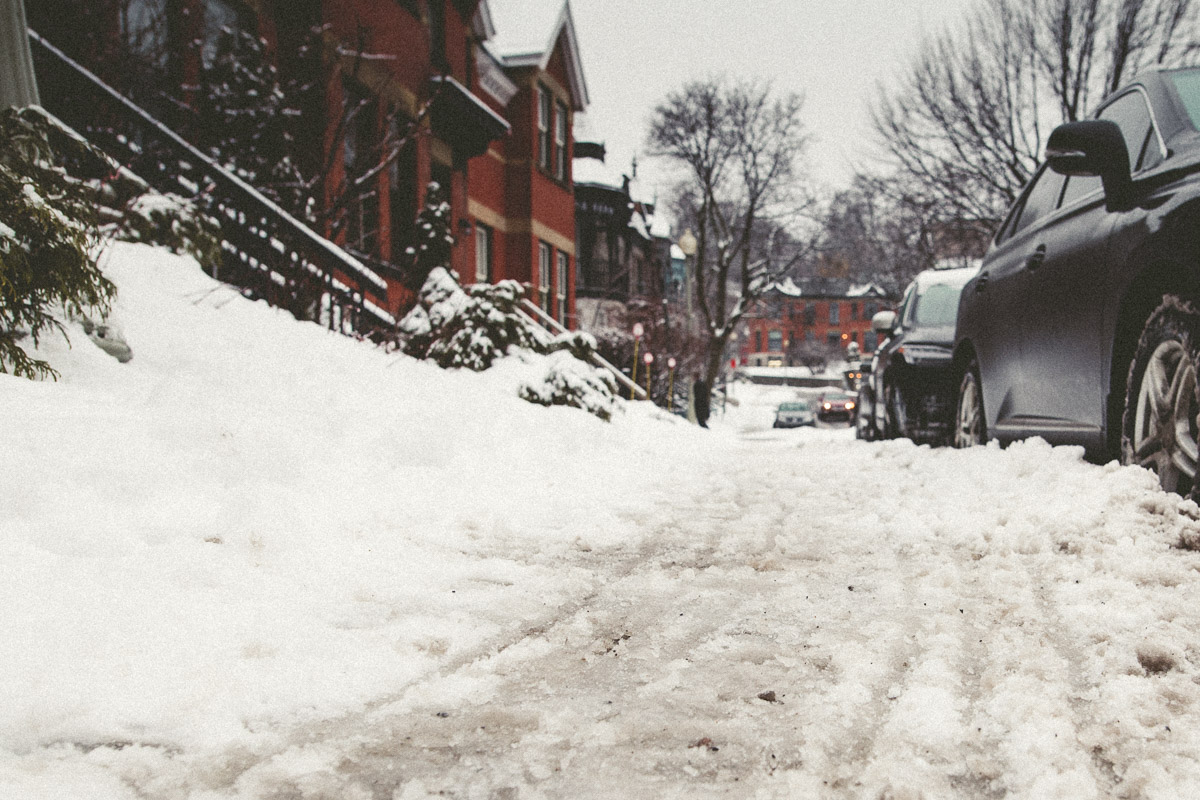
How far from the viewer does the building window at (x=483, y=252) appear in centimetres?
1828

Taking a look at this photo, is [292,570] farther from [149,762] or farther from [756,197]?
[756,197]

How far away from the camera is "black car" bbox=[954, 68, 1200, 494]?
119 inches

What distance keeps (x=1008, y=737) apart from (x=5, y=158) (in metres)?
4.87

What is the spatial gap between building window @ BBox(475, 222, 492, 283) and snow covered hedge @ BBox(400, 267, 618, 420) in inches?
353

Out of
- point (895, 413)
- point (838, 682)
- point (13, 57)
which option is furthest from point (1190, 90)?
point (13, 57)

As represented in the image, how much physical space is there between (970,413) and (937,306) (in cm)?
349

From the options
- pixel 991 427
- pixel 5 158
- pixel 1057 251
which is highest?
pixel 5 158

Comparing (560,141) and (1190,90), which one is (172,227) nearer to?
(1190,90)

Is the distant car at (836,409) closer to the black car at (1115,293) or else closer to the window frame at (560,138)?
the window frame at (560,138)

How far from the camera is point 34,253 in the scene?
3562mm

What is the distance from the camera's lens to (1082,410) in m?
3.77

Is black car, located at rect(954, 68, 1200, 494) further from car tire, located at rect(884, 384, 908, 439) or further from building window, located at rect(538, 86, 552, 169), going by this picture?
building window, located at rect(538, 86, 552, 169)

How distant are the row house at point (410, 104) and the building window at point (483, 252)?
1.8 inches

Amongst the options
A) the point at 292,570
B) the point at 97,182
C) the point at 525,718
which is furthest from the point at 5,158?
the point at 525,718
